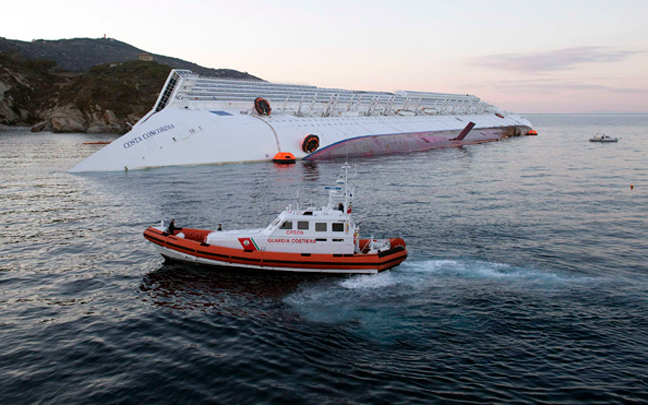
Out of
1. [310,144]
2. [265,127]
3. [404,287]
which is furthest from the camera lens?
[310,144]

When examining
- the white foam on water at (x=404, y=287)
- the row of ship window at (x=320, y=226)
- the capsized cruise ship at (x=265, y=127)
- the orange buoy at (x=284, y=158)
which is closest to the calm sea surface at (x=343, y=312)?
the white foam on water at (x=404, y=287)

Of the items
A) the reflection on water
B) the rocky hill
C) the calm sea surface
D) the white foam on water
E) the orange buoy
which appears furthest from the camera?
the rocky hill

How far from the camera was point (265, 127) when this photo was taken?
249ft

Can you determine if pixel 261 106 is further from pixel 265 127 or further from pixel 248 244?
pixel 248 244

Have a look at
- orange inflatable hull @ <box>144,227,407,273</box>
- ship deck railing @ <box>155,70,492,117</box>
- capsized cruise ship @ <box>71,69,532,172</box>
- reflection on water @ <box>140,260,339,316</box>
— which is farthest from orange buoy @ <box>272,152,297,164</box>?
orange inflatable hull @ <box>144,227,407,273</box>

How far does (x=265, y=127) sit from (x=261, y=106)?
6.29 metres

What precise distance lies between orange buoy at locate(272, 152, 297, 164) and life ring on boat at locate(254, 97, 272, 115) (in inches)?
460

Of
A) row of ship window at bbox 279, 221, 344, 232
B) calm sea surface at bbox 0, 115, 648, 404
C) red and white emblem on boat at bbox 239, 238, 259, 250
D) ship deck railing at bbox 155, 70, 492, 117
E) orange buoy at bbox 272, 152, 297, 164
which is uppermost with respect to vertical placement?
ship deck railing at bbox 155, 70, 492, 117

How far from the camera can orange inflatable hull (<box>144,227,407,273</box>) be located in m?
24.9

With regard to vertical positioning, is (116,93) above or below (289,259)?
above

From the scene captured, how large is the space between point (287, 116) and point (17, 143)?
68.5m

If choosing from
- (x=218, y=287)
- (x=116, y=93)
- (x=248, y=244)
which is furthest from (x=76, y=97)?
(x=218, y=287)

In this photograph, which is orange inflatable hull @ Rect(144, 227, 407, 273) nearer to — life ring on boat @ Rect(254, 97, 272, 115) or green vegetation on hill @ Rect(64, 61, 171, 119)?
life ring on boat @ Rect(254, 97, 272, 115)

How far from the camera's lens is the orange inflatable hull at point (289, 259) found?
24.9 metres
